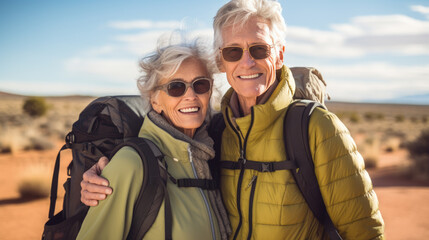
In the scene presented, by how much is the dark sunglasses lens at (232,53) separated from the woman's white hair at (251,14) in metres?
0.19

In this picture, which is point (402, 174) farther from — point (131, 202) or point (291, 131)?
point (131, 202)

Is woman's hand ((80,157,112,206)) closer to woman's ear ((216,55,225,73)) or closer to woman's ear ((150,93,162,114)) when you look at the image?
woman's ear ((150,93,162,114))

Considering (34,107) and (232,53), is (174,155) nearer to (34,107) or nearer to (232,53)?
(232,53)

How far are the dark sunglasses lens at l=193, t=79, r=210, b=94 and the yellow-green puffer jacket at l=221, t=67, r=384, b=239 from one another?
46cm

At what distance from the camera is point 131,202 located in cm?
212

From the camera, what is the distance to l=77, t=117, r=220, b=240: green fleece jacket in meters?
2.10

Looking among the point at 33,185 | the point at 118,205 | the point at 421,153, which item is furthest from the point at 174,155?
the point at 421,153

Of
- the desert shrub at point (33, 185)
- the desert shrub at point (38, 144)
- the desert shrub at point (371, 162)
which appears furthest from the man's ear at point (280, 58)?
the desert shrub at point (38, 144)

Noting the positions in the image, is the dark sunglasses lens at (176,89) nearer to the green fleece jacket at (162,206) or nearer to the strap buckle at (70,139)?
the green fleece jacket at (162,206)

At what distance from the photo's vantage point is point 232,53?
274cm

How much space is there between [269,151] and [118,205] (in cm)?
108

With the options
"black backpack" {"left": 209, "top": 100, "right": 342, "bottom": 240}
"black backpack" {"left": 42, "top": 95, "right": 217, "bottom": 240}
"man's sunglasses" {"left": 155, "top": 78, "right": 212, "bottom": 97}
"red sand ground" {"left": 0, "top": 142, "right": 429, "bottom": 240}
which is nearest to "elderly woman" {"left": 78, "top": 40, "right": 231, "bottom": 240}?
"man's sunglasses" {"left": 155, "top": 78, "right": 212, "bottom": 97}

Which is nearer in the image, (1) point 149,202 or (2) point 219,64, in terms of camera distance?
(1) point 149,202

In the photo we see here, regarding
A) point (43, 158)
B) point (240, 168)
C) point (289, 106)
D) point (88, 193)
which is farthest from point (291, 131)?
point (43, 158)
